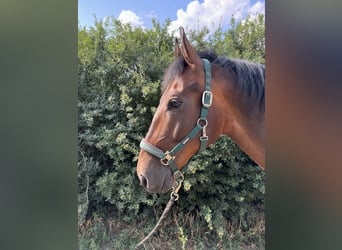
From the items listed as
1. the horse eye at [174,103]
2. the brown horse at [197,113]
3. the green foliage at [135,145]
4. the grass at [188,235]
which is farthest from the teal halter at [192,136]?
the grass at [188,235]

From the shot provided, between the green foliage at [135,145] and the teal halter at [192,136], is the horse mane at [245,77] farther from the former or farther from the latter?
the green foliage at [135,145]

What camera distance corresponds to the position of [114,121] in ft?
7.38

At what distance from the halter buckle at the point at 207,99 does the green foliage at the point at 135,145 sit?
3.02ft

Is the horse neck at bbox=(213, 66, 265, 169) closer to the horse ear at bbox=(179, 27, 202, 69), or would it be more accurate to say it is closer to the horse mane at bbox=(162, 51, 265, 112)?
the horse mane at bbox=(162, 51, 265, 112)

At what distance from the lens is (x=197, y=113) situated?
1.24m

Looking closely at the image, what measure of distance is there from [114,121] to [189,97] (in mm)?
1170

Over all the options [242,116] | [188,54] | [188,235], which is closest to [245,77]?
[242,116]

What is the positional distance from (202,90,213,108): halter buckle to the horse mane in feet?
0.52

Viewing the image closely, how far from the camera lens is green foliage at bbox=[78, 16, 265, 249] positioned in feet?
6.93

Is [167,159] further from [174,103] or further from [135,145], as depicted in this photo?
[135,145]

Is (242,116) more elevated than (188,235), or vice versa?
(242,116)

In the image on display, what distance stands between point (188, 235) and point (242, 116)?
1372mm
